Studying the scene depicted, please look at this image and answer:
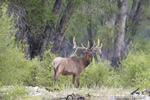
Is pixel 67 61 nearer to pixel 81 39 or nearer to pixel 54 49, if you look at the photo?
pixel 54 49

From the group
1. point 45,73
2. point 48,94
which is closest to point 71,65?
point 45,73

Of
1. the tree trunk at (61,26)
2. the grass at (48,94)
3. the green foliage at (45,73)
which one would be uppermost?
the tree trunk at (61,26)

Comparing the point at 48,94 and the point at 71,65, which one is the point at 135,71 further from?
the point at 48,94

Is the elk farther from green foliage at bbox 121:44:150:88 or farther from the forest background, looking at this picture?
green foliage at bbox 121:44:150:88

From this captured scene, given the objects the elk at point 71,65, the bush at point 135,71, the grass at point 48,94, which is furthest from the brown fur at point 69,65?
the bush at point 135,71

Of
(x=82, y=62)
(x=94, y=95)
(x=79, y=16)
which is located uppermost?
(x=79, y=16)

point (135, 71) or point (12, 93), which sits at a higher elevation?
point (135, 71)

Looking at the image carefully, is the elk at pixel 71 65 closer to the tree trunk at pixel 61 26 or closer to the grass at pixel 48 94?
the grass at pixel 48 94

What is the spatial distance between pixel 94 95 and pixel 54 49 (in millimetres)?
8702

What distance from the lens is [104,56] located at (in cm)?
2958

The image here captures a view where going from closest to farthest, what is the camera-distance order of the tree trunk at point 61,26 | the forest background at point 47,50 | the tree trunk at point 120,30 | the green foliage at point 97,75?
1. the forest background at point 47,50
2. the green foliage at point 97,75
3. the tree trunk at point 61,26
4. the tree trunk at point 120,30

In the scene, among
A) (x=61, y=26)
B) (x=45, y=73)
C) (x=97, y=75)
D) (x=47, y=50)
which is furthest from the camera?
(x=61, y=26)

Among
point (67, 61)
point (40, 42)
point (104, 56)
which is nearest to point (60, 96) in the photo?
point (67, 61)

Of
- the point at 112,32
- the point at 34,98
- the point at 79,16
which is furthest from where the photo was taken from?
the point at 112,32
